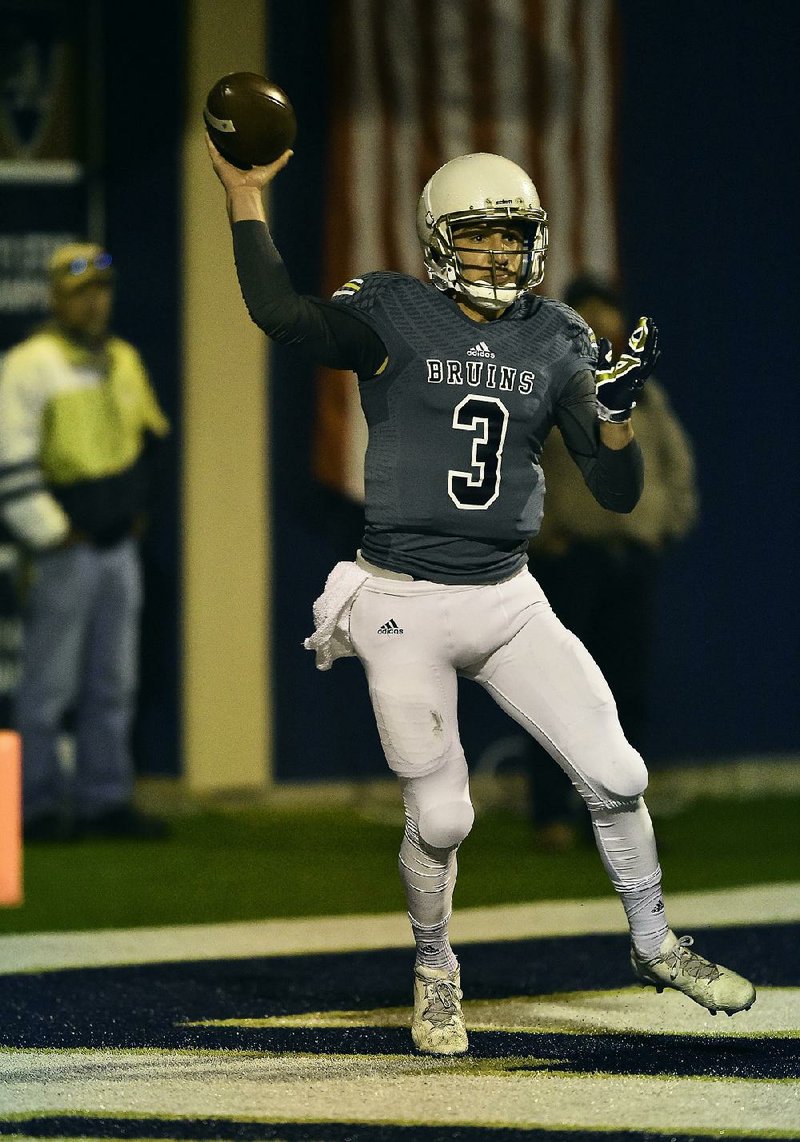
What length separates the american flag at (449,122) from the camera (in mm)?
8891

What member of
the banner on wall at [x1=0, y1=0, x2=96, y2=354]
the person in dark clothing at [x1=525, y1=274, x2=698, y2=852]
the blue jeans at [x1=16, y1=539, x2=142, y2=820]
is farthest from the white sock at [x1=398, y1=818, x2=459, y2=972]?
the banner on wall at [x1=0, y1=0, x2=96, y2=354]

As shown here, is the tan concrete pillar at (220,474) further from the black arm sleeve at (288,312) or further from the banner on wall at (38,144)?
the black arm sleeve at (288,312)

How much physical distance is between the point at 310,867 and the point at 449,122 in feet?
11.1

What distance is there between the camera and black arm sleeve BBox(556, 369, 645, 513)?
4.48m

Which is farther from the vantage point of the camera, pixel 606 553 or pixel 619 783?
pixel 606 553

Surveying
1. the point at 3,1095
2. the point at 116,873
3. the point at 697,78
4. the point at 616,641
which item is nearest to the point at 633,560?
the point at 616,641

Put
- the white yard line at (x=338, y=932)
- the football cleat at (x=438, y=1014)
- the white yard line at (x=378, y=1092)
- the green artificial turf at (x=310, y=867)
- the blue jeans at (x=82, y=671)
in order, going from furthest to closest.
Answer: the blue jeans at (x=82, y=671) → the green artificial turf at (x=310, y=867) → the white yard line at (x=338, y=932) → the football cleat at (x=438, y=1014) → the white yard line at (x=378, y=1092)

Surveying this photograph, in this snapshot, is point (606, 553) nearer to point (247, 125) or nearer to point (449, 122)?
point (449, 122)

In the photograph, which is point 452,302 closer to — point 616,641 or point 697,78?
point 616,641

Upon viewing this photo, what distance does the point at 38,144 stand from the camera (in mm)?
8742

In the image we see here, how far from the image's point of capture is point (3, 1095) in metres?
4.08

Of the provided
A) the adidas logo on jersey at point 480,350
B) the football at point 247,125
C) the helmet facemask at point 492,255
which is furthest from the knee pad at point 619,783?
the football at point 247,125

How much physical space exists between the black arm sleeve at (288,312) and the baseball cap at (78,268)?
3540 mm

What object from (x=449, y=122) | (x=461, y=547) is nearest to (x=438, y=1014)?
(x=461, y=547)
